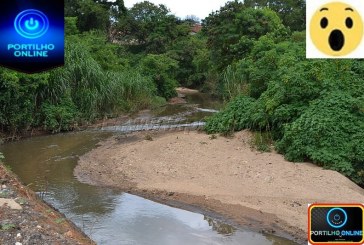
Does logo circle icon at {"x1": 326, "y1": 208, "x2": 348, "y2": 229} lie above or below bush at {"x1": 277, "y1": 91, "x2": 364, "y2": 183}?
above

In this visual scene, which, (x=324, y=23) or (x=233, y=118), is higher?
(x=324, y=23)

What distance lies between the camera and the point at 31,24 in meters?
2.03

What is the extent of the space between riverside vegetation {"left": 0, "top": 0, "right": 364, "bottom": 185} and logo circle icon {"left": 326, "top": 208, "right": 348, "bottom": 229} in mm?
10285

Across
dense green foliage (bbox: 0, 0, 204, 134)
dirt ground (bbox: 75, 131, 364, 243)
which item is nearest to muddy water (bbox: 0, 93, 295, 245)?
dirt ground (bbox: 75, 131, 364, 243)

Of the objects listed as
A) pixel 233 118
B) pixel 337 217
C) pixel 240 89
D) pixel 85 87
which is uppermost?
pixel 85 87

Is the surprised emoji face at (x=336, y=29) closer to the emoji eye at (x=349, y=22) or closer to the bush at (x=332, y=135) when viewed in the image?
the emoji eye at (x=349, y=22)

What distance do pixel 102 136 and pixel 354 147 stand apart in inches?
402

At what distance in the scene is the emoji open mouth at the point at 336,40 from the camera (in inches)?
70.6

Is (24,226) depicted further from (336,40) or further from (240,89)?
(240,89)

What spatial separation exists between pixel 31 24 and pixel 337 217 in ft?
5.19

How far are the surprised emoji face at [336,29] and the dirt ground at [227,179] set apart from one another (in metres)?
6.41

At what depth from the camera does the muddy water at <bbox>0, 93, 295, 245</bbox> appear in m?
7.63

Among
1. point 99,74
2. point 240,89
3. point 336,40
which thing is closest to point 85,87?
point 99,74

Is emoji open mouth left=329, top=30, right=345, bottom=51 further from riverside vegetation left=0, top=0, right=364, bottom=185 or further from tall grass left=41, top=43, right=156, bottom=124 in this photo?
tall grass left=41, top=43, right=156, bottom=124
